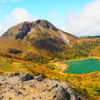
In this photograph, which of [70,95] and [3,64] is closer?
[70,95]

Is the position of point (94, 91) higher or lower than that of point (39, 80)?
lower

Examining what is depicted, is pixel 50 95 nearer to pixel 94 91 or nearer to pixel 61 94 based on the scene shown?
pixel 61 94

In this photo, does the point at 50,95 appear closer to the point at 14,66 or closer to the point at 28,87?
the point at 28,87

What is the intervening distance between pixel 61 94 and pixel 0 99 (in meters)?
11.1

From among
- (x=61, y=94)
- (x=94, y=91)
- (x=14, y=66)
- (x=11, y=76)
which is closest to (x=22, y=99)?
(x=61, y=94)

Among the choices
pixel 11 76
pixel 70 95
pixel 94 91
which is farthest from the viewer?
pixel 94 91

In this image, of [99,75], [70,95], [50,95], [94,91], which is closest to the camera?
[50,95]

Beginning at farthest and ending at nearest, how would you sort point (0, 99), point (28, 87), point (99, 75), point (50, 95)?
1. point (99, 75)
2. point (28, 87)
3. point (50, 95)
4. point (0, 99)

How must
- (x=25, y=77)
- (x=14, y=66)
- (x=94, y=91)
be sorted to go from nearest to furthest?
(x=25, y=77), (x=94, y=91), (x=14, y=66)

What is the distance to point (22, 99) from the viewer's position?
18156 millimetres

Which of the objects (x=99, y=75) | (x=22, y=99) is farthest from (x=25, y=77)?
(x=99, y=75)

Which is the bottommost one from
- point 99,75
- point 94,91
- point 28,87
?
point 99,75

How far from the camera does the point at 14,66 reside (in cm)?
6394

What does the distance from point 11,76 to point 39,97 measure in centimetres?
2197
